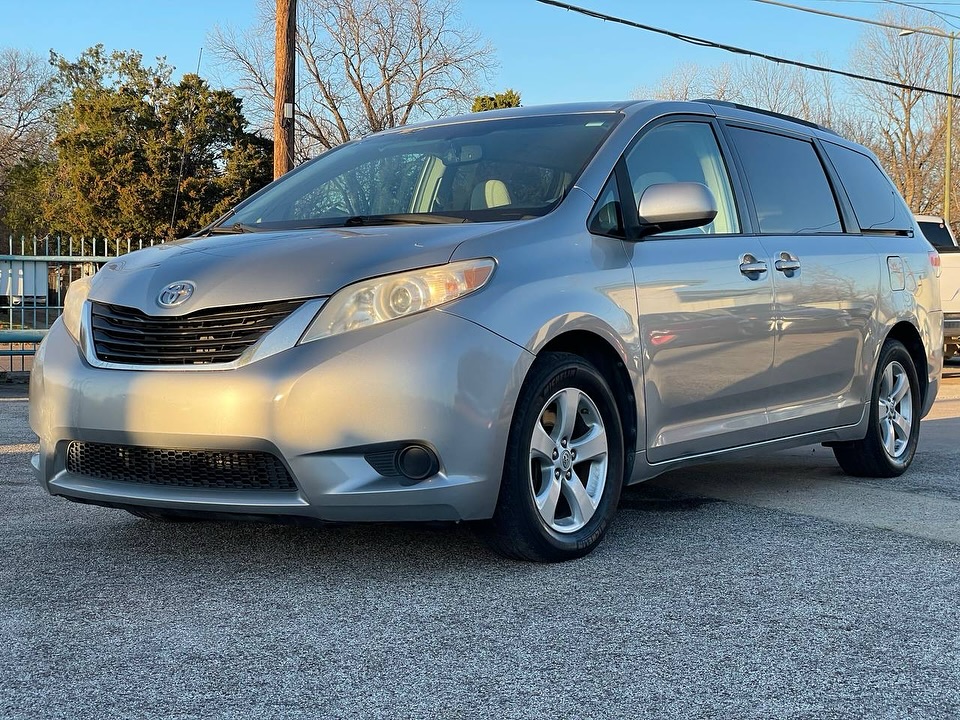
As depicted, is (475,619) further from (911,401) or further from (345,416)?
(911,401)

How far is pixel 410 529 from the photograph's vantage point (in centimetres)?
459

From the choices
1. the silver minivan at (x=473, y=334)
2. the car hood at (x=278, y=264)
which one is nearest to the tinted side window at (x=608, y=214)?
the silver minivan at (x=473, y=334)

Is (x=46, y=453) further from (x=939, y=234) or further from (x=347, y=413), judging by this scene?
(x=939, y=234)

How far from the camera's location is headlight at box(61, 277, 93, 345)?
13.5 feet

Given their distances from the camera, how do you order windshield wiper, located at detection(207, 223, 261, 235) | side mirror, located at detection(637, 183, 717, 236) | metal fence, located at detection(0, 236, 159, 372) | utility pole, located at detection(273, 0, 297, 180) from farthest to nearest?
1. utility pole, located at detection(273, 0, 297, 180)
2. metal fence, located at detection(0, 236, 159, 372)
3. windshield wiper, located at detection(207, 223, 261, 235)
4. side mirror, located at detection(637, 183, 717, 236)

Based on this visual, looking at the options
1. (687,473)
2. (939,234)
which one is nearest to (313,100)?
(939,234)

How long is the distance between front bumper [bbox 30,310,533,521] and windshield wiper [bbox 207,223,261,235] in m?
1.05

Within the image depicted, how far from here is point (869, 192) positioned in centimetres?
640

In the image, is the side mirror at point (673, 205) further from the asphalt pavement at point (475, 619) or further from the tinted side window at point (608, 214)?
the asphalt pavement at point (475, 619)

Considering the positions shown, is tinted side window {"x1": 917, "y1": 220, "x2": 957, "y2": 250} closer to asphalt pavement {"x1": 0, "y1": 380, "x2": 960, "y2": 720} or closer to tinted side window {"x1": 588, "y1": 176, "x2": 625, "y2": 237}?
asphalt pavement {"x1": 0, "y1": 380, "x2": 960, "y2": 720}

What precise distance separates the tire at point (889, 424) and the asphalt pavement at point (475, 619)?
97 cm

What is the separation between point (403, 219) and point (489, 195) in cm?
39

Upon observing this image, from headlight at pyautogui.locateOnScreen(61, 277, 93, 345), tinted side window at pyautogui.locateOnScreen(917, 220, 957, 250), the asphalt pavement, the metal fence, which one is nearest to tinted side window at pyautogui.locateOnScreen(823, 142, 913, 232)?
the asphalt pavement

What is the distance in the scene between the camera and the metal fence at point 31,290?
12414 mm
